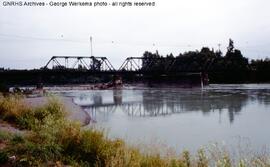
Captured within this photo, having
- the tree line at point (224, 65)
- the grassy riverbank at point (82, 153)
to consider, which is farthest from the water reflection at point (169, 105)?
the tree line at point (224, 65)

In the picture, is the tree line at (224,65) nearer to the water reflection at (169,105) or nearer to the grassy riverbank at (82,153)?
the water reflection at (169,105)

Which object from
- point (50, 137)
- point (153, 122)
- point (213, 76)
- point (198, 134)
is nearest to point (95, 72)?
point (213, 76)

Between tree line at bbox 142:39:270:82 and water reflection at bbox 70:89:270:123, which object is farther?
tree line at bbox 142:39:270:82

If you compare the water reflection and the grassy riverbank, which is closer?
the grassy riverbank

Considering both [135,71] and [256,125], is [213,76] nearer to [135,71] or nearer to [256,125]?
[135,71]

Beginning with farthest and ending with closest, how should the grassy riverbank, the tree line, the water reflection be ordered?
the tree line → the water reflection → the grassy riverbank

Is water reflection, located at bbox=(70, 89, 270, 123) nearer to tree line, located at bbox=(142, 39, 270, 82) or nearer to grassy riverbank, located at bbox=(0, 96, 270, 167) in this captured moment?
grassy riverbank, located at bbox=(0, 96, 270, 167)

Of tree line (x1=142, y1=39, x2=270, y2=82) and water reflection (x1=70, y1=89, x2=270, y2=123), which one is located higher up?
tree line (x1=142, y1=39, x2=270, y2=82)

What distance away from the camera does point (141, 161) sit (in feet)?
29.7

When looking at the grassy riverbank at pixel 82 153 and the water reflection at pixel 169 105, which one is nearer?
the grassy riverbank at pixel 82 153

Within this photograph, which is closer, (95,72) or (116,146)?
(116,146)

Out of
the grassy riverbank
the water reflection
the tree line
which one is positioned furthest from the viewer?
the tree line

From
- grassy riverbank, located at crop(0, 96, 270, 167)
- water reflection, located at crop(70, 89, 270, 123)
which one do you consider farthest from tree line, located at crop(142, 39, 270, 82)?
grassy riverbank, located at crop(0, 96, 270, 167)

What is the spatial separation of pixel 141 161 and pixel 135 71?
337 ft
